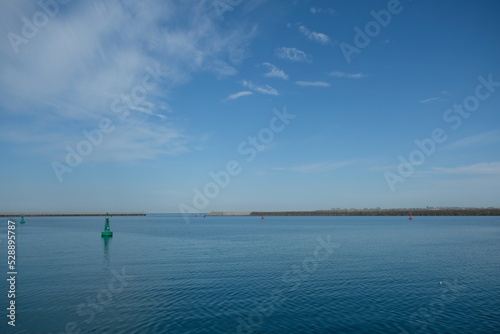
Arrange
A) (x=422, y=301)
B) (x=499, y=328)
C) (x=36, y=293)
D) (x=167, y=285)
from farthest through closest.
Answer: (x=167, y=285), (x=36, y=293), (x=422, y=301), (x=499, y=328)

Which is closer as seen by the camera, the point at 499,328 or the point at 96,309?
the point at 499,328

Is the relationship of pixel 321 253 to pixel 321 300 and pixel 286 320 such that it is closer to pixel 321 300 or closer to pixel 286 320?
pixel 321 300

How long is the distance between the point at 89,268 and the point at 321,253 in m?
37.7

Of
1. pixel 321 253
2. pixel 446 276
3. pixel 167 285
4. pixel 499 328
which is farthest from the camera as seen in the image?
pixel 321 253

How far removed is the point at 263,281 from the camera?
3419 cm

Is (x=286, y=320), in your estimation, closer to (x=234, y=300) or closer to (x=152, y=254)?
(x=234, y=300)

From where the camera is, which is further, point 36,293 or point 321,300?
point 36,293

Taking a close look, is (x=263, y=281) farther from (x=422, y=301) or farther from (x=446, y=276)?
(x=446, y=276)

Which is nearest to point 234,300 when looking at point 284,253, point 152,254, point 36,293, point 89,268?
point 36,293

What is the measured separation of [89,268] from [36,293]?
1258 cm

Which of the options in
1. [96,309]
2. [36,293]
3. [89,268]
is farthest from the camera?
[89,268]

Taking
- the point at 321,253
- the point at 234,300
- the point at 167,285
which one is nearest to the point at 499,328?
the point at 234,300

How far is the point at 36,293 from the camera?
29.1m

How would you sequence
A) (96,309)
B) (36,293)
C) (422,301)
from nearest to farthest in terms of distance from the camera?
(96,309), (422,301), (36,293)
